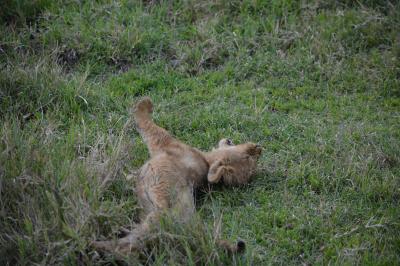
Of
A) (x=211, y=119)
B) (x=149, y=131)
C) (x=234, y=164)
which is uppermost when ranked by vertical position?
(x=149, y=131)

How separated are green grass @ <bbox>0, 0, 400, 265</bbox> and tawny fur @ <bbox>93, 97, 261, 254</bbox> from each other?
0.11 meters

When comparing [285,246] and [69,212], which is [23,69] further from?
[285,246]

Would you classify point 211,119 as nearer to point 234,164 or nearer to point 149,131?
point 149,131

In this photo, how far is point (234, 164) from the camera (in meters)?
5.85

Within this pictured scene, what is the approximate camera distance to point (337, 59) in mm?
7961

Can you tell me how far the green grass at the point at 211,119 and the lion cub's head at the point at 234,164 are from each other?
11cm

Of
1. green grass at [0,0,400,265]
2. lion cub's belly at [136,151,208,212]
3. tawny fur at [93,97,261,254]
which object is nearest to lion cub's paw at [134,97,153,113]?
tawny fur at [93,97,261,254]

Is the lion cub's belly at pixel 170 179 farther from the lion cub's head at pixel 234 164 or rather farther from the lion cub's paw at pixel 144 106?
the lion cub's paw at pixel 144 106

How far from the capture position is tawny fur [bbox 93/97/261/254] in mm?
4648

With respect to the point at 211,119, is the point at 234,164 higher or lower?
higher

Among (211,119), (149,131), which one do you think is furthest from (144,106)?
(211,119)

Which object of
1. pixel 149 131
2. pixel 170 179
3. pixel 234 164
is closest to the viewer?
pixel 170 179

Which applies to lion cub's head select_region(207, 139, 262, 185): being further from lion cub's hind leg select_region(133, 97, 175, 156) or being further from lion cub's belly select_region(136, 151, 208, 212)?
lion cub's hind leg select_region(133, 97, 175, 156)

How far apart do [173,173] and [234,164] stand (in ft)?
2.27
